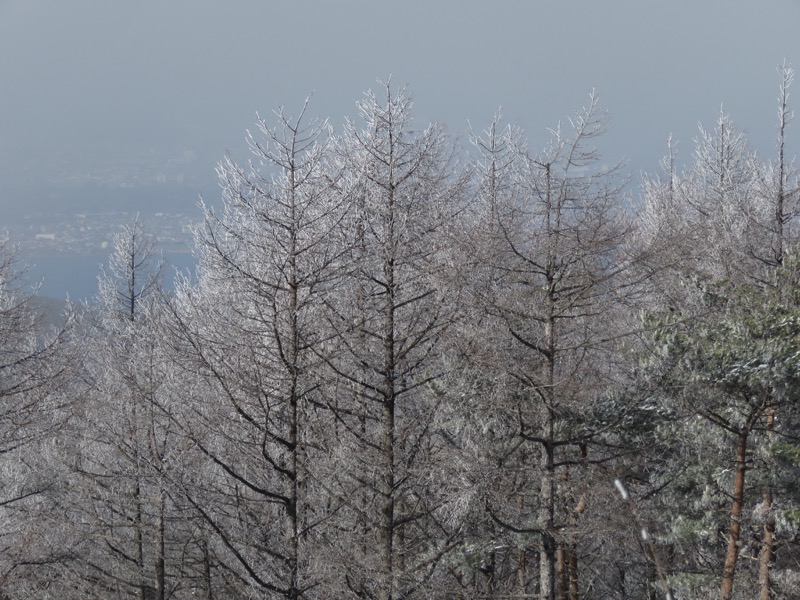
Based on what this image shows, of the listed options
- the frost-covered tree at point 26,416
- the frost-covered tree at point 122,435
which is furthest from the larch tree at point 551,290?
the frost-covered tree at point 26,416

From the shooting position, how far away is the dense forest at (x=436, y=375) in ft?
29.5

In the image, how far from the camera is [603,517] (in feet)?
38.7

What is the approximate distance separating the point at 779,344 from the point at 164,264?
11884mm

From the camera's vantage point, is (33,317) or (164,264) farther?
(164,264)

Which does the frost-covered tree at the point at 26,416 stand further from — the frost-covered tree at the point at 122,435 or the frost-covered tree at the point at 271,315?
the frost-covered tree at the point at 271,315

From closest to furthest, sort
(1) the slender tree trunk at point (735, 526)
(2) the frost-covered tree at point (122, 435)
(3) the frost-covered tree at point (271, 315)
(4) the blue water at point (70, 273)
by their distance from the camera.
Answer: (3) the frost-covered tree at point (271, 315)
(1) the slender tree trunk at point (735, 526)
(2) the frost-covered tree at point (122, 435)
(4) the blue water at point (70, 273)

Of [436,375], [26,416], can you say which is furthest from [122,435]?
[436,375]

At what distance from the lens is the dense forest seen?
8977mm

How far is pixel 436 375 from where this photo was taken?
9.90m

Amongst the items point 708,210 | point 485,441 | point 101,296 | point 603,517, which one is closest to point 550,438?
point 485,441

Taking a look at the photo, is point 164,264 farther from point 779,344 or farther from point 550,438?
point 779,344

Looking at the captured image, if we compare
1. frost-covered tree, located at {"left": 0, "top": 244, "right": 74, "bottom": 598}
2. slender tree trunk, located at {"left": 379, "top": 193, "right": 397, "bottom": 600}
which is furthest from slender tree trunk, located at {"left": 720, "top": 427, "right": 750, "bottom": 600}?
frost-covered tree, located at {"left": 0, "top": 244, "right": 74, "bottom": 598}

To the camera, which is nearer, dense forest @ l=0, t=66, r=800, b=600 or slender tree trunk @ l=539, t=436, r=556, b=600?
dense forest @ l=0, t=66, r=800, b=600

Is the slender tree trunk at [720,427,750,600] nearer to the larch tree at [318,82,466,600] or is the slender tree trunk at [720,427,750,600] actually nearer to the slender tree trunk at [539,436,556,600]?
the slender tree trunk at [539,436,556,600]
